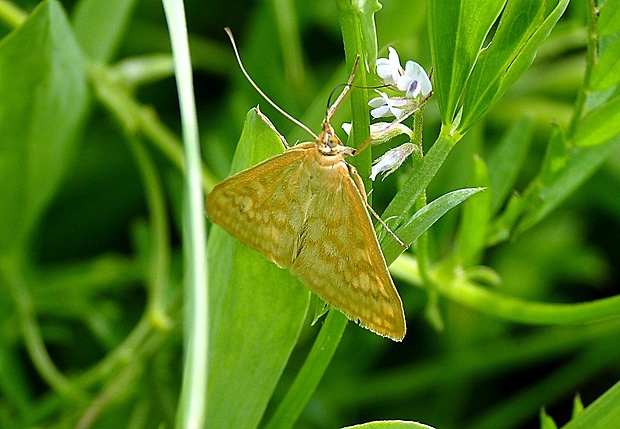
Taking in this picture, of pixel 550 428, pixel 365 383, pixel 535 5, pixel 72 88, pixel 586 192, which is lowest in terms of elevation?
pixel 365 383

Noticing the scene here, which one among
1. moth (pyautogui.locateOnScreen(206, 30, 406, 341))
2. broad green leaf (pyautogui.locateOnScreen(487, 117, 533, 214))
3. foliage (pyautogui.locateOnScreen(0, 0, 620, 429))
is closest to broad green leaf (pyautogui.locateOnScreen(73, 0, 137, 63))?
foliage (pyautogui.locateOnScreen(0, 0, 620, 429))

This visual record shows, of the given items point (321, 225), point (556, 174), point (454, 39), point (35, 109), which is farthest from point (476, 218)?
point (35, 109)

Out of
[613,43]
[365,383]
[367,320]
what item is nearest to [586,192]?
[365,383]

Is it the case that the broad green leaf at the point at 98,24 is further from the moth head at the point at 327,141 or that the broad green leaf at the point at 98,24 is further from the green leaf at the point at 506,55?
the green leaf at the point at 506,55

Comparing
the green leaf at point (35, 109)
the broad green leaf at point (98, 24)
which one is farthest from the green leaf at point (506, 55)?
the broad green leaf at point (98, 24)

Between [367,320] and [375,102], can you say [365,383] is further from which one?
[375,102]

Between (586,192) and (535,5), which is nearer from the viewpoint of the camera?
(535,5)

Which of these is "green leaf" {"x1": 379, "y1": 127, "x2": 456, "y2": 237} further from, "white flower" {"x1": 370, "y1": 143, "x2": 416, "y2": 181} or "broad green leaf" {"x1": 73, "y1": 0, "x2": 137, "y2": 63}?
"broad green leaf" {"x1": 73, "y1": 0, "x2": 137, "y2": 63}
